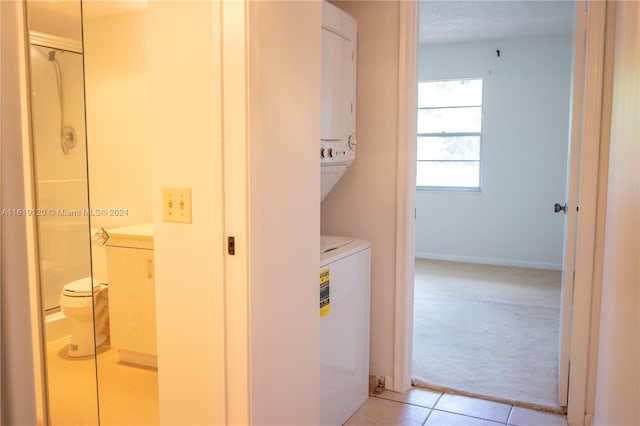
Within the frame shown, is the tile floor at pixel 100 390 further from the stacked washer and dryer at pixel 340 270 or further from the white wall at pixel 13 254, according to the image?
the stacked washer and dryer at pixel 340 270

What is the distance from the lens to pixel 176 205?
5.64ft

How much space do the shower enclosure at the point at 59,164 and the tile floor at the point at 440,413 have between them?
1921 millimetres

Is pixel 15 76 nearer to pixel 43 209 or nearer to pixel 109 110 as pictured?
pixel 43 209

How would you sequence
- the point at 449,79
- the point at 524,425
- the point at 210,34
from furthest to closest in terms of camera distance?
the point at 449,79
the point at 524,425
the point at 210,34

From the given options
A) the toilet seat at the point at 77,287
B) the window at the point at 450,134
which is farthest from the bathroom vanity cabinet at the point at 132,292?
the window at the point at 450,134

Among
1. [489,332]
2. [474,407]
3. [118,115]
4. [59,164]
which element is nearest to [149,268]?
[118,115]

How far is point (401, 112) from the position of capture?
2.77 metres

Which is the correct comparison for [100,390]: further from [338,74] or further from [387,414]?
[338,74]

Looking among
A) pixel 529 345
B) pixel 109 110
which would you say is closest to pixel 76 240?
pixel 109 110

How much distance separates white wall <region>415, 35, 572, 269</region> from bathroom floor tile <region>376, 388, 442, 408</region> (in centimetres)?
364

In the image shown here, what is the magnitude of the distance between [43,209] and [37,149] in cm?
10

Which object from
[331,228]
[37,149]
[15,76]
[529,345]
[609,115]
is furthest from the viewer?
[529,345]

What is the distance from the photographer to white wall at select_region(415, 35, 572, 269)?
18.9 ft

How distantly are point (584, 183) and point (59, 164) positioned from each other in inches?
87.4
